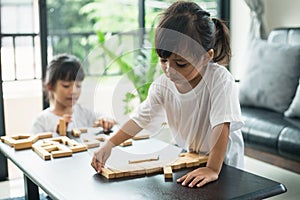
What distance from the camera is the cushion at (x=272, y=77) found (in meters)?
3.55

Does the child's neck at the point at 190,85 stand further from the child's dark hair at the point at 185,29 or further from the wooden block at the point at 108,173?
the wooden block at the point at 108,173

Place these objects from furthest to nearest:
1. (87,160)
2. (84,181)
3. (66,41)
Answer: (66,41), (87,160), (84,181)

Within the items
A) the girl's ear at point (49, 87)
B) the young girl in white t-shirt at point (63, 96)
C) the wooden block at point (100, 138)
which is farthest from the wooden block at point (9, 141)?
the girl's ear at point (49, 87)

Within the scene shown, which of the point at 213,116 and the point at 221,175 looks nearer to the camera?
the point at 221,175

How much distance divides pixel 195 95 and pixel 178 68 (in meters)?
0.26

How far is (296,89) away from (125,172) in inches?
87.2

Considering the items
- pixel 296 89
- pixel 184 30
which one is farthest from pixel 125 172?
pixel 296 89

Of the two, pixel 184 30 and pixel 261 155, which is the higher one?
pixel 184 30

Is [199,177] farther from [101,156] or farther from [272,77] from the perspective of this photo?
[272,77]

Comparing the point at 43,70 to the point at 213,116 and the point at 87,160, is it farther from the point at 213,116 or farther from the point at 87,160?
the point at 213,116

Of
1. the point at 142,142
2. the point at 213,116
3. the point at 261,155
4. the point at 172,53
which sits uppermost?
the point at 172,53

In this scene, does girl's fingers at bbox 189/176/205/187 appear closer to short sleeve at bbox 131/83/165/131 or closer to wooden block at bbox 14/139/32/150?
short sleeve at bbox 131/83/165/131

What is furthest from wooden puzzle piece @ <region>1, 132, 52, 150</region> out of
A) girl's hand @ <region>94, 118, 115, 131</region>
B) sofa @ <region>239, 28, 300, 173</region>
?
sofa @ <region>239, 28, 300, 173</region>

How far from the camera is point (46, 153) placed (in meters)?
1.97
